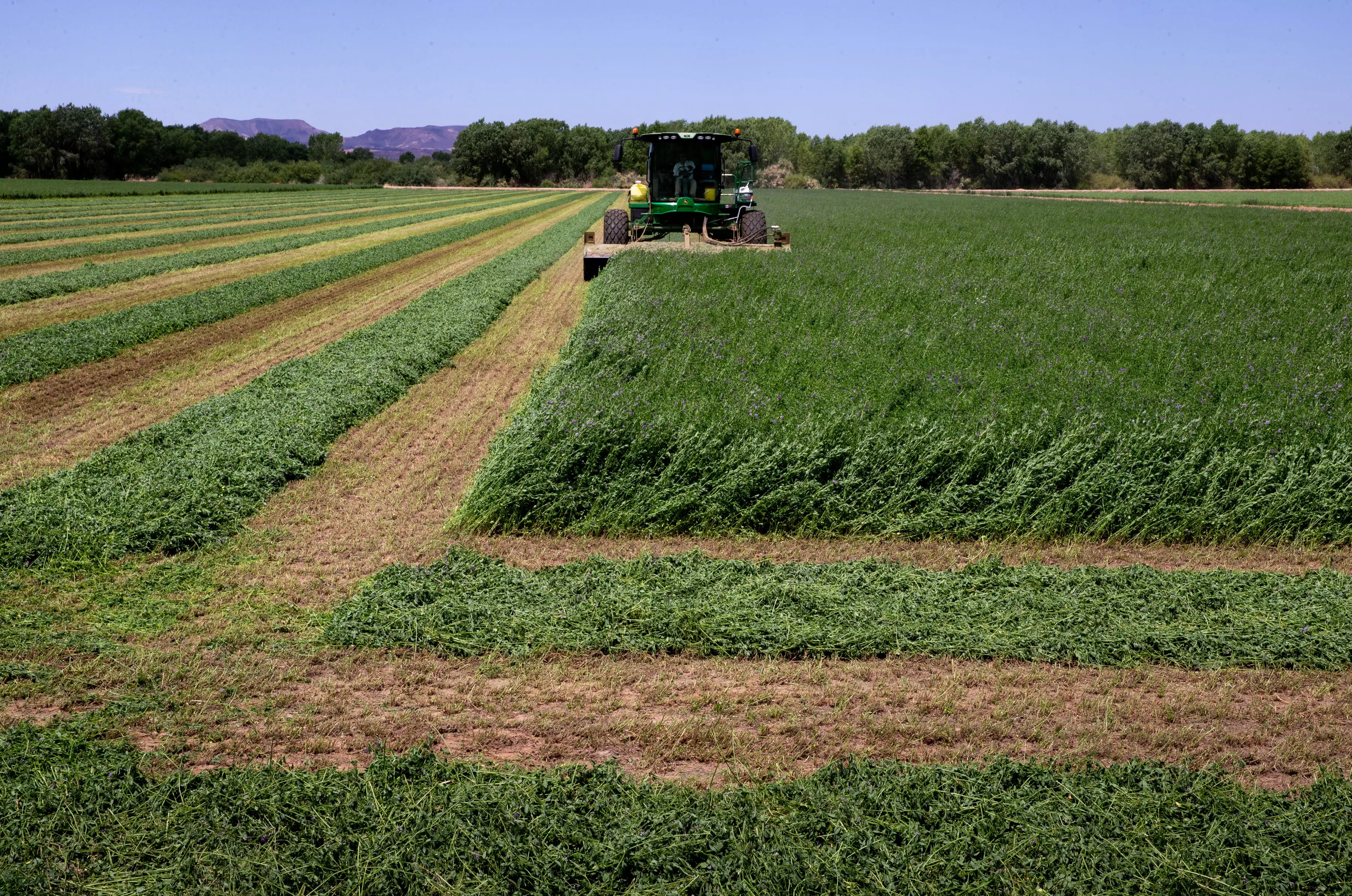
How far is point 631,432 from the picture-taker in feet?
26.7

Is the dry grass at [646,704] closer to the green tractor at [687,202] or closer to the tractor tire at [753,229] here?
the green tractor at [687,202]

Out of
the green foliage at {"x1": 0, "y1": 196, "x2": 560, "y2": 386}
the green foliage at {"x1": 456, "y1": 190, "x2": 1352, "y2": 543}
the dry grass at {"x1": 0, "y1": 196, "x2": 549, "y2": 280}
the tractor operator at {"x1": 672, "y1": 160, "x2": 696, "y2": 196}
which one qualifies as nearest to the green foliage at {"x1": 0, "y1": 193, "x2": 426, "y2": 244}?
the dry grass at {"x1": 0, "y1": 196, "x2": 549, "y2": 280}

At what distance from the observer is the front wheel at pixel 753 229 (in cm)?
2191

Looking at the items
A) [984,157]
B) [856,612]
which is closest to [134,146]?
[984,157]

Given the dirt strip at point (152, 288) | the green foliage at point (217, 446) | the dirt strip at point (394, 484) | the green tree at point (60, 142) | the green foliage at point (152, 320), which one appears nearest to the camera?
the dirt strip at point (394, 484)

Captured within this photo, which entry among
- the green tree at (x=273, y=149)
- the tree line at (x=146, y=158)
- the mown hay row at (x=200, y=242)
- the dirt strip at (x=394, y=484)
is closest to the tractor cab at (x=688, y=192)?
the dirt strip at (x=394, y=484)

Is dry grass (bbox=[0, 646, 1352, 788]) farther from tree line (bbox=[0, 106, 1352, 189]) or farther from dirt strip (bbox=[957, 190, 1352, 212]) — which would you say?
tree line (bbox=[0, 106, 1352, 189])

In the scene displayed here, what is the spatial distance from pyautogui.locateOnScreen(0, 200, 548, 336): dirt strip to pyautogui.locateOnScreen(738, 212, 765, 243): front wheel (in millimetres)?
12430

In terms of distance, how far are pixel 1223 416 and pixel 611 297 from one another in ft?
31.4

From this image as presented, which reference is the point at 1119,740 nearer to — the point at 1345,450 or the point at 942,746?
the point at 942,746

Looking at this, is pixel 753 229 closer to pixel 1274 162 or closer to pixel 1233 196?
pixel 1233 196

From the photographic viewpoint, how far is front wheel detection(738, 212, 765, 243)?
21.9m

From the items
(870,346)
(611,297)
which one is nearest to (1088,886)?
(870,346)

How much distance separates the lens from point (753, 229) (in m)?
22.1
